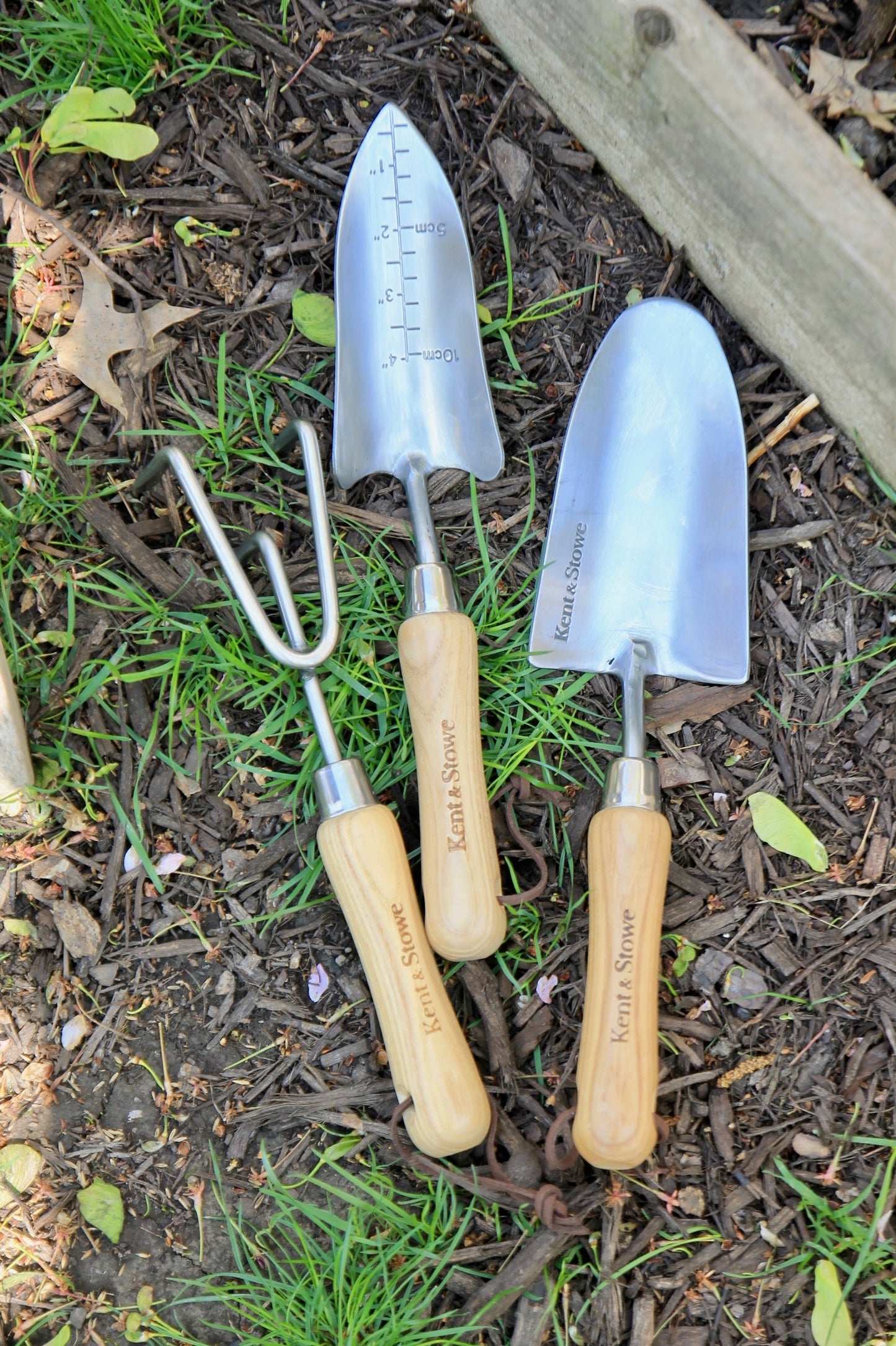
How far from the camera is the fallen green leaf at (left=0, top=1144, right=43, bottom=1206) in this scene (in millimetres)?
1393

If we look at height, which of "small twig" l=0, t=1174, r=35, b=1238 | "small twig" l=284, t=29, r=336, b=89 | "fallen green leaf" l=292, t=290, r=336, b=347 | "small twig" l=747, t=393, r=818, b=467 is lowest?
"small twig" l=0, t=1174, r=35, b=1238

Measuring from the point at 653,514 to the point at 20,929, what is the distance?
1.09m

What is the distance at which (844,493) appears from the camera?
1448 millimetres

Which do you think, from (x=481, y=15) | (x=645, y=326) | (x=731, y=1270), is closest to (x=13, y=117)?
(x=481, y=15)

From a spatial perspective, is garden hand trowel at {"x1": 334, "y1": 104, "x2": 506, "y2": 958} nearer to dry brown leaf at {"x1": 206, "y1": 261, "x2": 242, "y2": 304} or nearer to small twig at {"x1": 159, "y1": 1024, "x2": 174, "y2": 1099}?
dry brown leaf at {"x1": 206, "y1": 261, "x2": 242, "y2": 304}

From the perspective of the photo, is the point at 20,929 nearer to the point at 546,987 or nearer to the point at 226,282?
the point at 546,987

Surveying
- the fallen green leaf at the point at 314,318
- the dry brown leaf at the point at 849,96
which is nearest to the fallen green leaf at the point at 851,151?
the dry brown leaf at the point at 849,96

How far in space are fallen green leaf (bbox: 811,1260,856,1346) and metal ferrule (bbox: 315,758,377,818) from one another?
85 cm

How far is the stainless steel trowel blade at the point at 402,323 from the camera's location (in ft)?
4.82

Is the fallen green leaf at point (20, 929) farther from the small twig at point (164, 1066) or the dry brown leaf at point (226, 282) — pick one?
the dry brown leaf at point (226, 282)

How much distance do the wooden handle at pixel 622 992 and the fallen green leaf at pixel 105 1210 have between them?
649mm

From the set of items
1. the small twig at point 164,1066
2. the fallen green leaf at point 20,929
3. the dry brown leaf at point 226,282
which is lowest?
the small twig at point 164,1066

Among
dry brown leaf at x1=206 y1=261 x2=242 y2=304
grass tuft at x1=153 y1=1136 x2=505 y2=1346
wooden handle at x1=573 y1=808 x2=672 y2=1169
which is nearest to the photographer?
wooden handle at x1=573 y1=808 x2=672 y2=1169

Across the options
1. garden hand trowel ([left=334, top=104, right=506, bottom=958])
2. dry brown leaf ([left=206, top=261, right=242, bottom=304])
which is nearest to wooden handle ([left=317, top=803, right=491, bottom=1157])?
garden hand trowel ([left=334, top=104, right=506, bottom=958])
